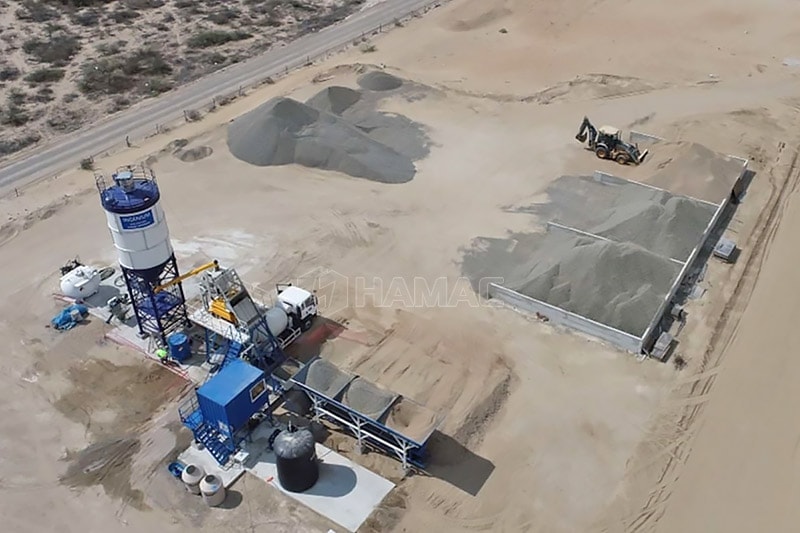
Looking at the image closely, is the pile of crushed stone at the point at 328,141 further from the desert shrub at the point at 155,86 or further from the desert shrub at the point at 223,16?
the desert shrub at the point at 223,16

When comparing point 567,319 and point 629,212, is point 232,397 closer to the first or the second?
point 567,319

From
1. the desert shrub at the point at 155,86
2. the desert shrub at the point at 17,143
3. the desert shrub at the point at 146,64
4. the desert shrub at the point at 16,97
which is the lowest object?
the desert shrub at the point at 17,143

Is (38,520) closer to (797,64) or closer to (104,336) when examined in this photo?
(104,336)

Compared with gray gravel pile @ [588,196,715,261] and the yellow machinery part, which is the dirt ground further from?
the yellow machinery part

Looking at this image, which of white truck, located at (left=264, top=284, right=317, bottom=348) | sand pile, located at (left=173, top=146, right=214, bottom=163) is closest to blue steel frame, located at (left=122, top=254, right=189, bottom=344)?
white truck, located at (left=264, top=284, right=317, bottom=348)

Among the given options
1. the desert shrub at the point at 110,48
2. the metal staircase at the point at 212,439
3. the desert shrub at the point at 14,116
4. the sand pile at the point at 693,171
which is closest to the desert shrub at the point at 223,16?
the desert shrub at the point at 110,48

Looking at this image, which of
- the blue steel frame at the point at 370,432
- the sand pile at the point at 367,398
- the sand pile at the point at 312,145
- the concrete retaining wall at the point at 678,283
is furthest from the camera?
the sand pile at the point at 312,145
